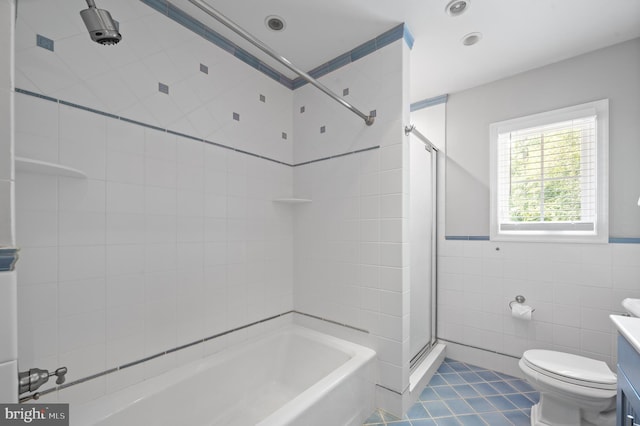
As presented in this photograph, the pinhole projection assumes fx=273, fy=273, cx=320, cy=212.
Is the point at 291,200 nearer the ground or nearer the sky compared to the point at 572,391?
nearer the sky

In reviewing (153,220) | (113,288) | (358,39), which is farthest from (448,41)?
(113,288)

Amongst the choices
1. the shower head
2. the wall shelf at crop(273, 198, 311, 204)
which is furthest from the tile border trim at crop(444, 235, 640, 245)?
the shower head

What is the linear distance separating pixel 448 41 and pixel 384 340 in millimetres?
2064

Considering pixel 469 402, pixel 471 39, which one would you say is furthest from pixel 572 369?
pixel 471 39

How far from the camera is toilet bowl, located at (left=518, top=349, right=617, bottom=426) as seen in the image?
145 centimetres

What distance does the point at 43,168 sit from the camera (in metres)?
1.04

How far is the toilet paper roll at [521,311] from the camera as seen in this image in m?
2.04

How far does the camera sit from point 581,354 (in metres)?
1.93

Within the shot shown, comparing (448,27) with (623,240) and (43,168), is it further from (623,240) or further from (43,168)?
(43,168)

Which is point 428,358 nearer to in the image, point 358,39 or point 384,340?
point 384,340

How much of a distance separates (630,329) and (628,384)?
8.5 inches

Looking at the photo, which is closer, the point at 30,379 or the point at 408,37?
the point at 30,379

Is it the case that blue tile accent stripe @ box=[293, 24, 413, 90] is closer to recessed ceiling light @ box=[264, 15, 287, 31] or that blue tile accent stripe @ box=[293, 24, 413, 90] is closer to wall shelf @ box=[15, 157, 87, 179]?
recessed ceiling light @ box=[264, 15, 287, 31]

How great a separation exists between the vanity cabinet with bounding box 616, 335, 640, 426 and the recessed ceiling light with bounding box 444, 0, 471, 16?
182 centimetres
